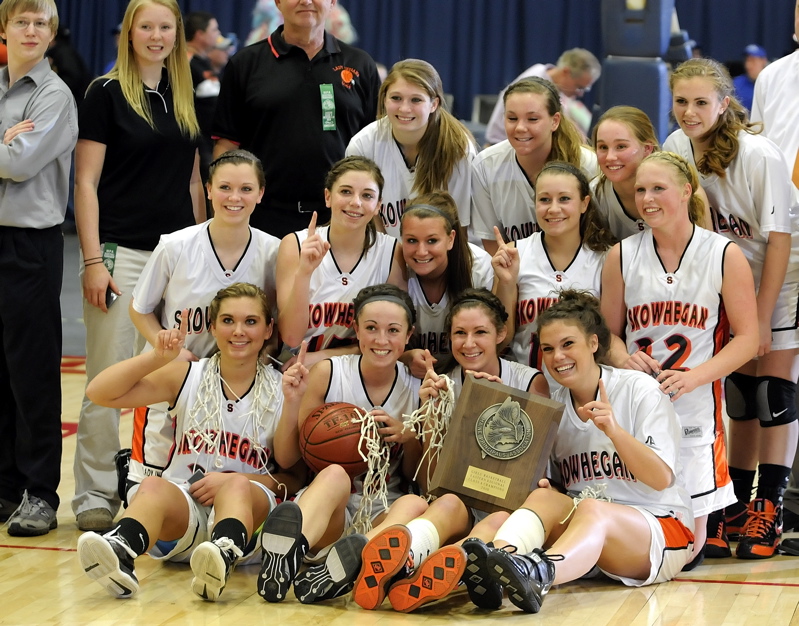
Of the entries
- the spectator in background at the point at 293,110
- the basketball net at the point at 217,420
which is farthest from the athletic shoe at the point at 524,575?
the spectator in background at the point at 293,110

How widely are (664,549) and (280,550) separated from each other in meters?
1.24

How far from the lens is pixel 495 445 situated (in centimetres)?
360

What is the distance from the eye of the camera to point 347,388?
12.5 ft

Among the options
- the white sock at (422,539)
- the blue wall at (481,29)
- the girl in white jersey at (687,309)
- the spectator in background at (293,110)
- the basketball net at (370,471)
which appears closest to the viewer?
the white sock at (422,539)

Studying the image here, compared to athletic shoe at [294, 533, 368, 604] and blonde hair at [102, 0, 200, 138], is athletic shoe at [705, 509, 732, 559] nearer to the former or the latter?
athletic shoe at [294, 533, 368, 604]

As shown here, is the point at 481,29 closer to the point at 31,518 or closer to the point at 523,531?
the point at 31,518

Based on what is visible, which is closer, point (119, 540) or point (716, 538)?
point (119, 540)

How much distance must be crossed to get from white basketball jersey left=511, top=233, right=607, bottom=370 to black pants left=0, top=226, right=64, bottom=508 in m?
1.76

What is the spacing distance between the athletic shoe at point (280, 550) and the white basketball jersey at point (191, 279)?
945 mm

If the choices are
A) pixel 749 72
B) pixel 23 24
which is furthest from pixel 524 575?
pixel 749 72

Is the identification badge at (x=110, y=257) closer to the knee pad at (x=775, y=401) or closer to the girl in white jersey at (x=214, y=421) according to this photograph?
the girl in white jersey at (x=214, y=421)

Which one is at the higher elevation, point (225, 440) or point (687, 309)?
point (687, 309)

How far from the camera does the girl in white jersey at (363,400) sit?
3.52 meters

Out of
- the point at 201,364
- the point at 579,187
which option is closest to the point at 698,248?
the point at 579,187
